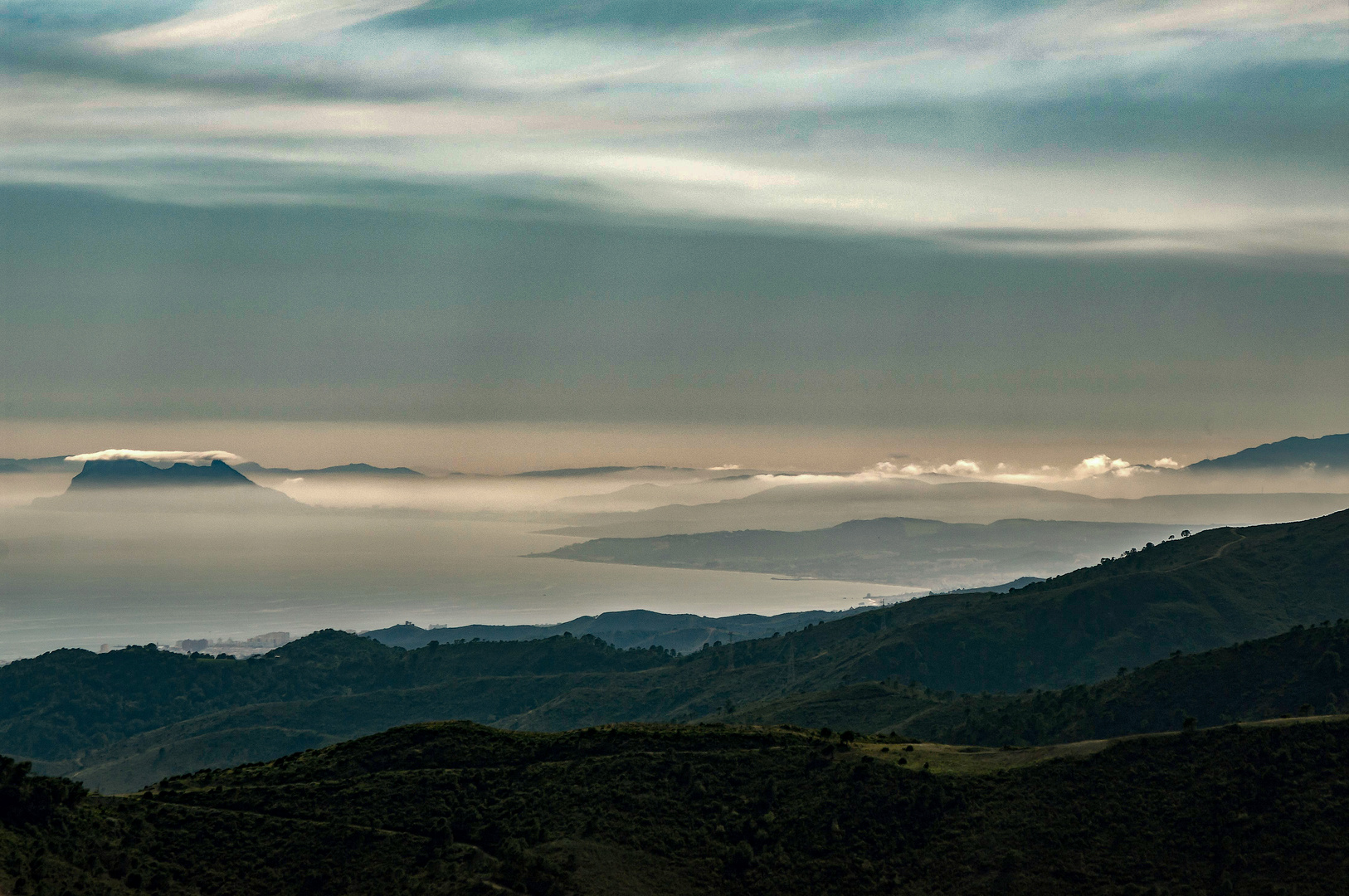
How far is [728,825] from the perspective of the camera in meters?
131

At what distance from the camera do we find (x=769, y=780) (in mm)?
140375

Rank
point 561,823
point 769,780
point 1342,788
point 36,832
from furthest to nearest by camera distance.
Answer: point 769,780, point 561,823, point 1342,788, point 36,832

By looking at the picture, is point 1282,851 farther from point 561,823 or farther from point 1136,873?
point 561,823

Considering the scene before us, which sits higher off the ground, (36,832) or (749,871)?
(36,832)

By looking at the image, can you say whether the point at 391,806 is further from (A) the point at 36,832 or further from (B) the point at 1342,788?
(B) the point at 1342,788

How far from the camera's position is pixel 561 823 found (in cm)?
13050

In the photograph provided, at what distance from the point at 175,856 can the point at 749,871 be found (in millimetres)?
54117

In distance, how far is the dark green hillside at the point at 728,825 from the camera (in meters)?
115

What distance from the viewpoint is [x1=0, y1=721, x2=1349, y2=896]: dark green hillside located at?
115 m

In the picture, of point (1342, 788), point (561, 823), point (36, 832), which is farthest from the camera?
point (561, 823)

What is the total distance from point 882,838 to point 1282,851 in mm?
36461

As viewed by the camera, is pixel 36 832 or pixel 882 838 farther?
pixel 882 838

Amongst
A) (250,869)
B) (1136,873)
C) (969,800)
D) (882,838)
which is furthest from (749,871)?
(250,869)

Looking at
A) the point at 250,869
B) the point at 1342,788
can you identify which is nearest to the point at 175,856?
the point at 250,869
